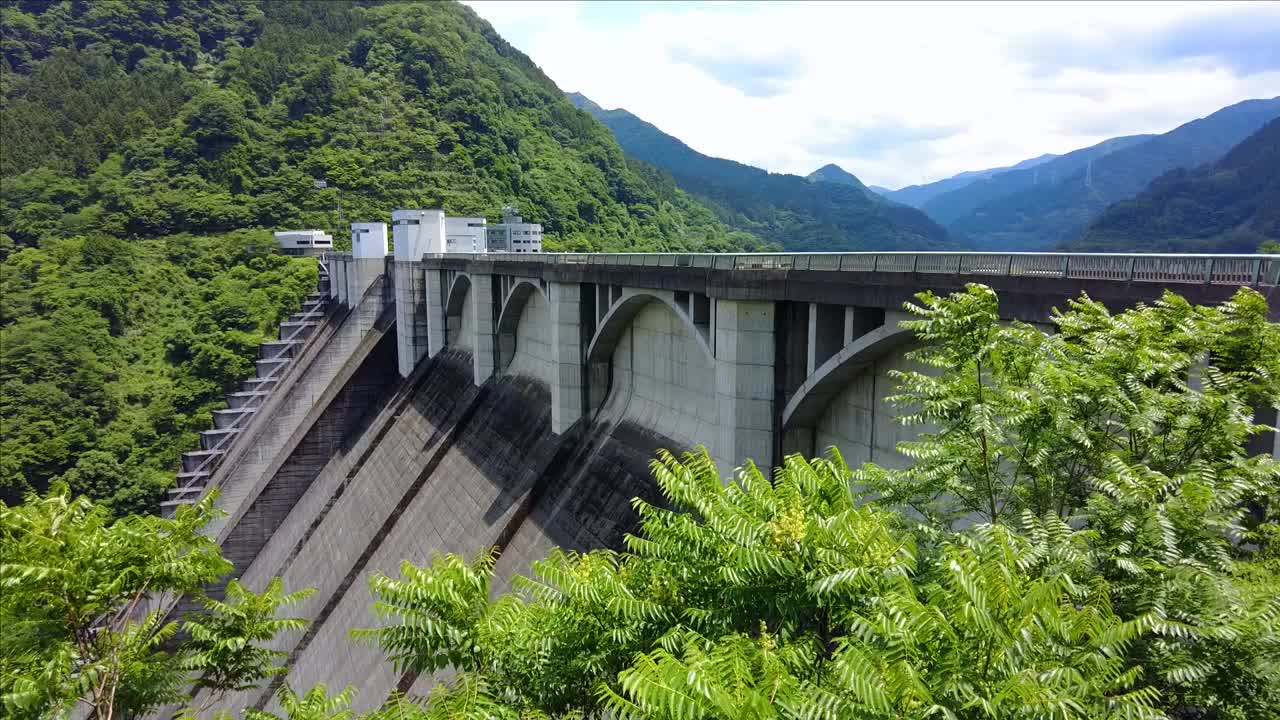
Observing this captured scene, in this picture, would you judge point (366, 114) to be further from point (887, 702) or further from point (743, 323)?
point (887, 702)

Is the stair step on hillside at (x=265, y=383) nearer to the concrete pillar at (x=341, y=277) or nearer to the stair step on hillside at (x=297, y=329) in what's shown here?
the stair step on hillside at (x=297, y=329)

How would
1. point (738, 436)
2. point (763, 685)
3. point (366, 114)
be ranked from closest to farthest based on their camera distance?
point (763, 685) → point (738, 436) → point (366, 114)

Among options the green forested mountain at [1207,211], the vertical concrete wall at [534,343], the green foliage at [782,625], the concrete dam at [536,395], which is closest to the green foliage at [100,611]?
the green foliage at [782,625]

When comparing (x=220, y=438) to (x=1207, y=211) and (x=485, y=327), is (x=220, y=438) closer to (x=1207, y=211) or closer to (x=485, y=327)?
(x=485, y=327)

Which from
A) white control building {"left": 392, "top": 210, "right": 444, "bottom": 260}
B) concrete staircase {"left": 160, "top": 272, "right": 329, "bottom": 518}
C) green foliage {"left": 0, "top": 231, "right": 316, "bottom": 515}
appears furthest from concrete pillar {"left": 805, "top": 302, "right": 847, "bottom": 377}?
green foliage {"left": 0, "top": 231, "right": 316, "bottom": 515}

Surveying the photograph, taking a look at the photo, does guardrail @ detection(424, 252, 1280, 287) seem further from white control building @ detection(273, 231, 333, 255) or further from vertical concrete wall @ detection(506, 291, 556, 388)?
white control building @ detection(273, 231, 333, 255)

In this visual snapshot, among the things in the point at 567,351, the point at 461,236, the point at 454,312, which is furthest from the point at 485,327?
the point at 461,236

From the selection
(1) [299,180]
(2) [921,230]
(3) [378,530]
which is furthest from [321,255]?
(2) [921,230]
